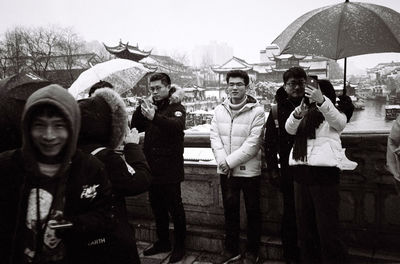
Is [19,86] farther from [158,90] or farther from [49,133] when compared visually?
[158,90]

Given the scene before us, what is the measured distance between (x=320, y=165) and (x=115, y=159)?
154 centimetres

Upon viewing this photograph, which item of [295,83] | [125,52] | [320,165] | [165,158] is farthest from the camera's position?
[125,52]

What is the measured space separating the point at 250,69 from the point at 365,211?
47.9 meters

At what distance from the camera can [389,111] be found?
24641 millimetres

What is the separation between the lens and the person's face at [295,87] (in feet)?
9.02

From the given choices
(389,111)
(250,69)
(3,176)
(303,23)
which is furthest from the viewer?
(250,69)

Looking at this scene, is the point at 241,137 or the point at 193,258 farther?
the point at 193,258

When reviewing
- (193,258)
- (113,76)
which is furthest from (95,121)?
(113,76)

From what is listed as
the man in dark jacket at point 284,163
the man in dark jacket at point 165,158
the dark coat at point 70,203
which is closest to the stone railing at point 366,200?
the man in dark jacket at point 284,163

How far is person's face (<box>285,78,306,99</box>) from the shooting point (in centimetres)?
275

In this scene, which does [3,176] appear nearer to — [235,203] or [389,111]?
[235,203]

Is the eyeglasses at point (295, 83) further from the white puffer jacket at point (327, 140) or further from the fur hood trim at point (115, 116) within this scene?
the fur hood trim at point (115, 116)

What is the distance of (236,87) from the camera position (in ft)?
10.1

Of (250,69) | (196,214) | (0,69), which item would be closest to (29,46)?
(0,69)
